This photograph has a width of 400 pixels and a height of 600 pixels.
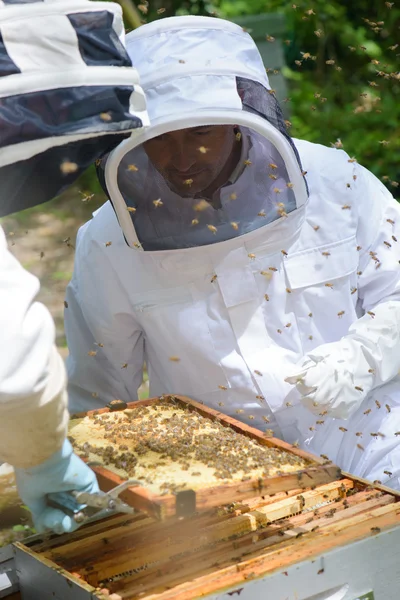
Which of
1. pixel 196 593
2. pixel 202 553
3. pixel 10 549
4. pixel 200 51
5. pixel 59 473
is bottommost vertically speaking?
pixel 10 549

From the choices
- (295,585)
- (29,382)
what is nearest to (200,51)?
(29,382)

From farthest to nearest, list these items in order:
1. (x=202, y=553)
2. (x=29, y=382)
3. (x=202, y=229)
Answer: (x=202, y=229) < (x=202, y=553) < (x=29, y=382)

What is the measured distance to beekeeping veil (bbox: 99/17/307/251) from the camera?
2.77 m

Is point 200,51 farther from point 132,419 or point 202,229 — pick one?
point 132,419

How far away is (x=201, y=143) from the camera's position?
2969 mm

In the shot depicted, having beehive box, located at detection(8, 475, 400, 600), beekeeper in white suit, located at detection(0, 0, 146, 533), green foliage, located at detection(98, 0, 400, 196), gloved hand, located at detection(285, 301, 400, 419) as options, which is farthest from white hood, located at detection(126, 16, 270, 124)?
green foliage, located at detection(98, 0, 400, 196)

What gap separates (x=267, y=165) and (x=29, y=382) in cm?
162

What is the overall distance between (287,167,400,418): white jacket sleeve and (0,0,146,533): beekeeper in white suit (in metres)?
0.97

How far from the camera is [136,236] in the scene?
3064 mm

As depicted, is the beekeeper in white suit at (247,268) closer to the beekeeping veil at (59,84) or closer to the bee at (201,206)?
the bee at (201,206)

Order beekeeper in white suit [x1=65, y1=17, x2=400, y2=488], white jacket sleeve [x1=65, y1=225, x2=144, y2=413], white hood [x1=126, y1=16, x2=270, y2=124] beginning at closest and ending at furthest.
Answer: white hood [x1=126, y1=16, x2=270, y2=124]
beekeeper in white suit [x1=65, y1=17, x2=400, y2=488]
white jacket sleeve [x1=65, y1=225, x2=144, y2=413]

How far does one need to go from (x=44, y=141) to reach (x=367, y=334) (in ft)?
4.90

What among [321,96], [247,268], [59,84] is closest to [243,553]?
[247,268]

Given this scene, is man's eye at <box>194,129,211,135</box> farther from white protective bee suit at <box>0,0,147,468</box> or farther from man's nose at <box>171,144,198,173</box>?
white protective bee suit at <box>0,0,147,468</box>
